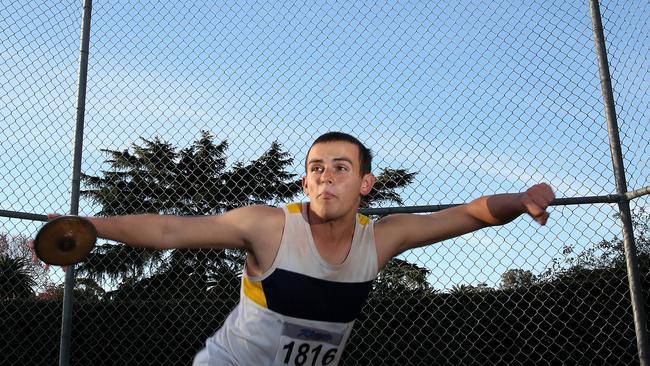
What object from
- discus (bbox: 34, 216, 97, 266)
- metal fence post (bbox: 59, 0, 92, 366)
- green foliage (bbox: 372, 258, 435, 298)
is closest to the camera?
discus (bbox: 34, 216, 97, 266)

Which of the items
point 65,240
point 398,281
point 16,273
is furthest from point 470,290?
point 65,240

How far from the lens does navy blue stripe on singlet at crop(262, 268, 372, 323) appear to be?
2344 mm

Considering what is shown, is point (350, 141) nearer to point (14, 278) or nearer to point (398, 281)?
point (398, 281)

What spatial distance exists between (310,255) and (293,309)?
0.21 metres

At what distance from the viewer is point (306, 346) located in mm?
2414

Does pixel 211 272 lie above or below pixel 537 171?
below

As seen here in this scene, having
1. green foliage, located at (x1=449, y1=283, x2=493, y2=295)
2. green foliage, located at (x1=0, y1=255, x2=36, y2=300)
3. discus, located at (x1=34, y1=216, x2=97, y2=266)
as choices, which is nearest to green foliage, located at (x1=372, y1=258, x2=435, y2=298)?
green foliage, located at (x1=449, y1=283, x2=493, y2=295)

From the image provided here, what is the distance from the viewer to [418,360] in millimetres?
7887

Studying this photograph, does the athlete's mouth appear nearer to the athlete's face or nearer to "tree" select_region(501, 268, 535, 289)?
the athlete's face

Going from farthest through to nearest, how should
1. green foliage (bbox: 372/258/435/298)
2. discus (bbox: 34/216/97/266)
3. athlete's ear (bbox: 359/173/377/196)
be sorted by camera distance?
green foliage (bbox: 372/258/435/298) < athlete's ear (bbox: 359/173/377/196) < discus (bbox: 34/216/97/266)

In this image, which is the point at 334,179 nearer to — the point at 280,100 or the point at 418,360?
the point at 280,100

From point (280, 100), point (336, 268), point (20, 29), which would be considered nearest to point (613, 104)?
point (280, 100)

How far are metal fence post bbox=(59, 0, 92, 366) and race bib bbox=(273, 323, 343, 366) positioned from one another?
88.4 inches

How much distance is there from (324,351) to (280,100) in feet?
9.13
